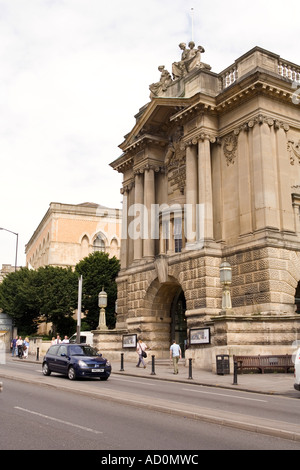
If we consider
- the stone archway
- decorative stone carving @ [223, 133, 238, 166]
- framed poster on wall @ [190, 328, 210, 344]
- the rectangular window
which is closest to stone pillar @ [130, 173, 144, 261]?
the stone archway

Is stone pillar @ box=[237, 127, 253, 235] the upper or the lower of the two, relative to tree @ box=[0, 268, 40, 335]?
upper

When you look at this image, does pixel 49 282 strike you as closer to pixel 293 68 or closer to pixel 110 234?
pixel 110 234

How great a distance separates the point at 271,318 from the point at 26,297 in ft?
106

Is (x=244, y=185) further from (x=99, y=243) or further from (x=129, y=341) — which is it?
(x=99, y=243)

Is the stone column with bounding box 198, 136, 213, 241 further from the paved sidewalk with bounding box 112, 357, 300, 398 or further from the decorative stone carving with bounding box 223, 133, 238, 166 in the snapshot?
the paved sidewalk with bounding box 112, 357, 300, 398

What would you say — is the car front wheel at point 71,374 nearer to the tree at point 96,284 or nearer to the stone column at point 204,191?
the stone column at point 204,191

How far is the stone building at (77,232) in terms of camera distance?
69500 mm

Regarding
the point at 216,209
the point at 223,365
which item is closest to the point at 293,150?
the point at 216,209

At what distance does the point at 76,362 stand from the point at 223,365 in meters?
6.80

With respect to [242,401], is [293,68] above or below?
above

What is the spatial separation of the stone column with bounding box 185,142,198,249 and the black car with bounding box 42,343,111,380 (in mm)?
11444

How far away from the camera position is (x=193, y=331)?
26.5 meters

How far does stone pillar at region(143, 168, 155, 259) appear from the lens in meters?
35.2
